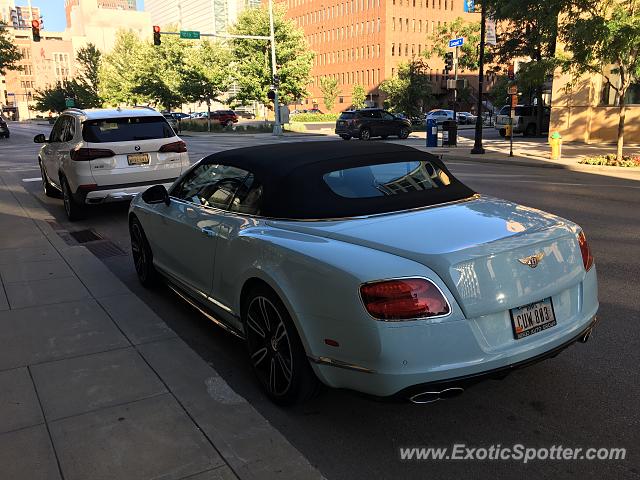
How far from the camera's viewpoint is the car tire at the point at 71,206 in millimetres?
9391

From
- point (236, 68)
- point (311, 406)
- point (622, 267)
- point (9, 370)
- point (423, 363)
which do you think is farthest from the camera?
point (236, 68)

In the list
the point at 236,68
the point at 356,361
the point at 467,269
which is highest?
the point at 236,68

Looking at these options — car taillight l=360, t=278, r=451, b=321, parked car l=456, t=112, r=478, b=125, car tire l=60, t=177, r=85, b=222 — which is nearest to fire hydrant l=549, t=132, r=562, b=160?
car tire l=60, t=177, r=85, b=222

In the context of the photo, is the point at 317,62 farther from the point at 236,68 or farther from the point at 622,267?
the point at 622,267

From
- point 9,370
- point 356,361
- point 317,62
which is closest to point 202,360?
point 9,370

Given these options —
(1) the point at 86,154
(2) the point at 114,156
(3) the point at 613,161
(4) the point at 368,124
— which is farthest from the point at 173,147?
(4) the point at 368,124

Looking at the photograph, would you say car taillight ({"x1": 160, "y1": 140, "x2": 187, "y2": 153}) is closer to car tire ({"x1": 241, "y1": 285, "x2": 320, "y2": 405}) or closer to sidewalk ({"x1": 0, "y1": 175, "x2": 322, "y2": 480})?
sidewalk ({"x1": 0, "y1": 175, "x2": 322, "y2": 480})

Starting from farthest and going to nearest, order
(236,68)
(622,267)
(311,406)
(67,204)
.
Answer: (236,68) → (67,204) → (622,267) → (311,406)

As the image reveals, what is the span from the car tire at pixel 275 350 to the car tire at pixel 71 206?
686 cm

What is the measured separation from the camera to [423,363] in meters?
2.66

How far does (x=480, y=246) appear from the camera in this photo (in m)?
2.87

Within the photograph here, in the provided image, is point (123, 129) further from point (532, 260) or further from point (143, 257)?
point (532, 260)

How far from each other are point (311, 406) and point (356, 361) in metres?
0.84

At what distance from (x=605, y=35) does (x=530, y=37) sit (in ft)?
58.3
